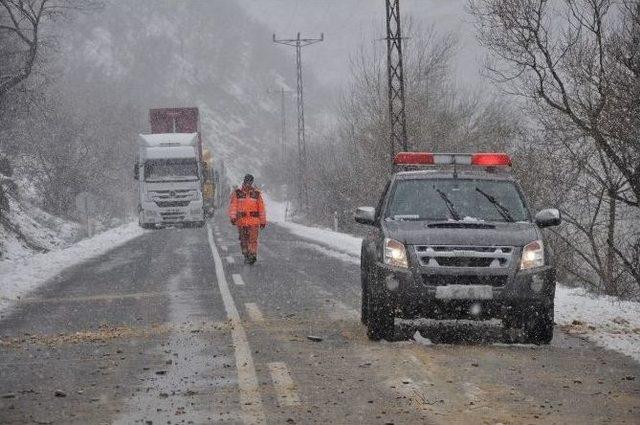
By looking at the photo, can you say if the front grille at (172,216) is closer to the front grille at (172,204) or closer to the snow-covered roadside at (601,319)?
the front grille at (172,204)

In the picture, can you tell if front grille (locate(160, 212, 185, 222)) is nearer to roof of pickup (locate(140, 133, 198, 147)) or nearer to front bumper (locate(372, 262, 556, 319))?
roof of pickup (locate(140, 133, 198, 147))

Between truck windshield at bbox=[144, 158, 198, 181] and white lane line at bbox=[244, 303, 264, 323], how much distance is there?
19.9 metres

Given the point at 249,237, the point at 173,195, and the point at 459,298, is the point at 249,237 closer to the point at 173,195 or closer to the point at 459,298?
the point at 459,298

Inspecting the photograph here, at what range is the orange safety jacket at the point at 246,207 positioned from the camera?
16859 mm

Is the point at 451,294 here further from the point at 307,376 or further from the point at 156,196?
the point at 156,196

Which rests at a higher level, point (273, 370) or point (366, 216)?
point (366, 216)

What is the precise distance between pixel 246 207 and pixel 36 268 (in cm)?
497

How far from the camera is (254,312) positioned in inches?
414

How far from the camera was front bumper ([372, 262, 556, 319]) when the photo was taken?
775cm

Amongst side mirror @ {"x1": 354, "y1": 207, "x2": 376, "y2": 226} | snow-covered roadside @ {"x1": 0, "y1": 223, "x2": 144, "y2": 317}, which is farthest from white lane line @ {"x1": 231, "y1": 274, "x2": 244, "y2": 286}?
side mirror @ {"x1": 354, "y1": 207, "x2": 376, "y2": 226}

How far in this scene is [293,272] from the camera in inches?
632

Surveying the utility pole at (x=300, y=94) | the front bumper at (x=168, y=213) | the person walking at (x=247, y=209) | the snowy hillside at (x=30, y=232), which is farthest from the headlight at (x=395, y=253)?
the utility pole at (x=300, y=94)

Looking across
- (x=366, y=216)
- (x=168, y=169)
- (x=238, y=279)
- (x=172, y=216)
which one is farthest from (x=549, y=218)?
(x=172, y=216)

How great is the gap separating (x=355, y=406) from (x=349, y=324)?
381 cm
